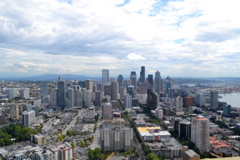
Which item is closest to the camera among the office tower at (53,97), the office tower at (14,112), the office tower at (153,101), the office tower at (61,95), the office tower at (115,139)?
the office tower at (115,139)

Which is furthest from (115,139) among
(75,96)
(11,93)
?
(11,93)

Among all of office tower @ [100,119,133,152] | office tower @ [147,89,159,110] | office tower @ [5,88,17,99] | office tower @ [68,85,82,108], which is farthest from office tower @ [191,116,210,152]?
office tower @ [5,88,17,99]

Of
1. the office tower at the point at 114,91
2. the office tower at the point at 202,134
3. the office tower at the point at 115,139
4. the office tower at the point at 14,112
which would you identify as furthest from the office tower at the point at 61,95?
the office tower at the point at 202,134

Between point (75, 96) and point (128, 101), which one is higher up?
point (75, 96)

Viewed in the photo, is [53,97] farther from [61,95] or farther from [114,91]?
[114,91]

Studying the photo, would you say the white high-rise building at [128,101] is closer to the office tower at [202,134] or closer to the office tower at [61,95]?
the office tower at [61,95]

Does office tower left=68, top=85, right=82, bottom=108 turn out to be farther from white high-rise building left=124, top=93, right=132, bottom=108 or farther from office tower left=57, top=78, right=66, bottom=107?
white high-rise building left=124, top=93, right=132, bottom=108

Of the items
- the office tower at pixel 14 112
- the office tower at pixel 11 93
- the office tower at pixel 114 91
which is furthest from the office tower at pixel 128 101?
the office tower at pixel 11 93

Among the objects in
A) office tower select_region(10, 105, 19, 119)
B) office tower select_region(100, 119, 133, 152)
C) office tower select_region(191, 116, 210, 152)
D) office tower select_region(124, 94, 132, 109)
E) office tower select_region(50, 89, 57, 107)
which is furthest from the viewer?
office tower select_region(50, 89, 57, 107)

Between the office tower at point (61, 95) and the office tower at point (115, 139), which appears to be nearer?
the office tower at point (115, 139)

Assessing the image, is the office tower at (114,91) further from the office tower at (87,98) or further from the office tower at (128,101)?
the office tower at (128,101)

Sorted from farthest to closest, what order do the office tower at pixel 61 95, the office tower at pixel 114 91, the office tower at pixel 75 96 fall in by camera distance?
the office tower at pixel 114 91
the office tower at pixel 61 95
the office tower at pixel 75 96

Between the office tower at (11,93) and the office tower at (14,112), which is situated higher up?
the office tower at (11,93)
